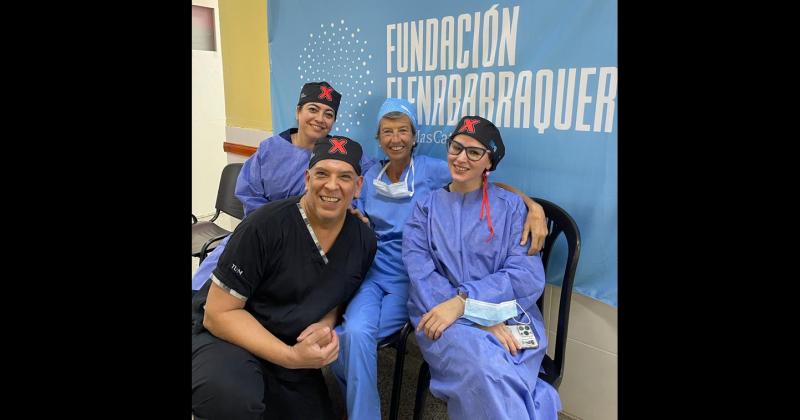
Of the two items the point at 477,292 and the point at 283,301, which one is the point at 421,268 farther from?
the point at 283,301

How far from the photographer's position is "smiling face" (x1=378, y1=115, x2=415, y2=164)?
2.14m

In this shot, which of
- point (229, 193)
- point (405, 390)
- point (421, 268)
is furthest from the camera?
point (229, 193)

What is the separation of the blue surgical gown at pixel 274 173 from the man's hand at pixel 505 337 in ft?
3.80

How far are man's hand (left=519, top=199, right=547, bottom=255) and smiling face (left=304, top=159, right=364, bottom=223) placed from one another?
67 cm

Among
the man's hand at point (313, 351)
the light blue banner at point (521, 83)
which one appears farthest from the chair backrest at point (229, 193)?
the man's hand at point (313, 351)

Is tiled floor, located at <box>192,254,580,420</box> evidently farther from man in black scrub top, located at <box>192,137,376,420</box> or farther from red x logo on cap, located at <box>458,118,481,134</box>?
red x logo on cap, located at <box>458,118,481,134</box>

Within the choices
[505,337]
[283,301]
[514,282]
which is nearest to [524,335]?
[505,337]

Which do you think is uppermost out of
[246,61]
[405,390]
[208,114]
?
[246,61]

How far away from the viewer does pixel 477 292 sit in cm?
160

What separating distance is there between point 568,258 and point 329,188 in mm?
906

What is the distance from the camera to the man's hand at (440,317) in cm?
156

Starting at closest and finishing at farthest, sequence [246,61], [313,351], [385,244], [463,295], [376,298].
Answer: [313,351]
[463,295]
[376,298]
[385,244]
[246,61]
